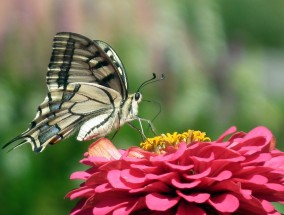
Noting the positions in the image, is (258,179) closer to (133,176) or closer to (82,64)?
(133,176)

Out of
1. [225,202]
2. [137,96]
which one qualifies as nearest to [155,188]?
[225,202]

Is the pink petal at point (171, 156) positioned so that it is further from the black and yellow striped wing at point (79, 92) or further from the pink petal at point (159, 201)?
the black and yellow striped wing at point (79, 92)

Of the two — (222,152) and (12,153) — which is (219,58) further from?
(222,152)

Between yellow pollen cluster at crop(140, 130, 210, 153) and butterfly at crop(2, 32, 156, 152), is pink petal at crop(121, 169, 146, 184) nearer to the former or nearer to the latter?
yellow pollen cluster at crop(140, 130, 210, 153)

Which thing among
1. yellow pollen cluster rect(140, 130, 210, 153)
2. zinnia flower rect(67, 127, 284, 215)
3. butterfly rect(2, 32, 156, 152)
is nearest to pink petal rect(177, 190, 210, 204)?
zinnia flower rect(67, 127, 284, 215)

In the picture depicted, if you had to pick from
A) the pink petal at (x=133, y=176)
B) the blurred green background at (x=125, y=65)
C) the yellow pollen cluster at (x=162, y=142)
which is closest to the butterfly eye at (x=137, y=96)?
the yellow pollen cluster at (x=162, y=142)

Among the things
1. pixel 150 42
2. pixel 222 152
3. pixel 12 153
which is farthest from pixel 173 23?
pixel 222 152
